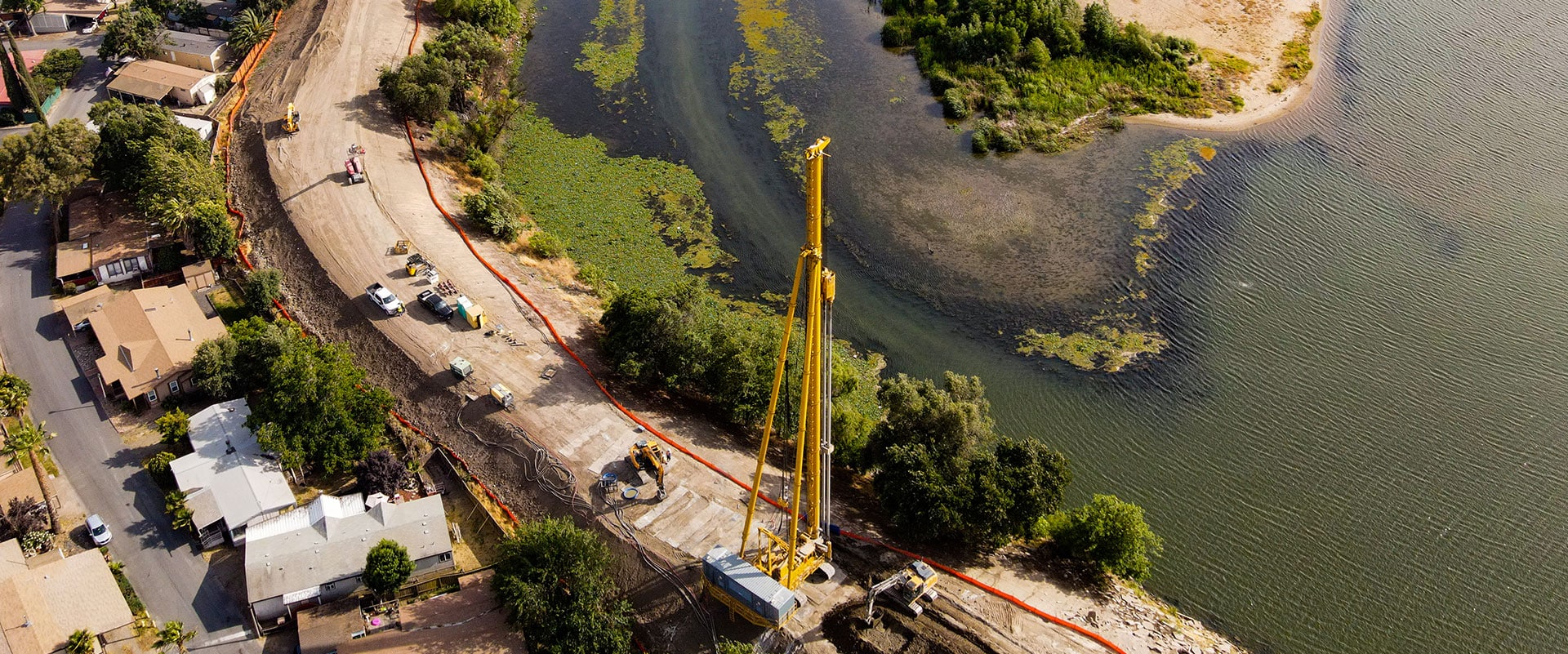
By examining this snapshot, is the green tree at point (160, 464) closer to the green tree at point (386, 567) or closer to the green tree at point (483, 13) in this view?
the green tree at point (386, 567)

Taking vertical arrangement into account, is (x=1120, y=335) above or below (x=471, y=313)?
below

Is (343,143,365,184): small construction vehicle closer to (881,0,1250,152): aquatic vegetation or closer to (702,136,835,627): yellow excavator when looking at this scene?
(702,136,835,627): yellow excavator

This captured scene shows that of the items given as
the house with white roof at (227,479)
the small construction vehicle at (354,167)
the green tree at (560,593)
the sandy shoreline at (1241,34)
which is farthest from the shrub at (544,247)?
the sandy shoreline at (1241,34)

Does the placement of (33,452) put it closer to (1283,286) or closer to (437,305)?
(437,305)

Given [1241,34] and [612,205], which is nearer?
[612,205]

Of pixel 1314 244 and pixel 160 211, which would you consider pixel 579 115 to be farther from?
pixel 1314 244

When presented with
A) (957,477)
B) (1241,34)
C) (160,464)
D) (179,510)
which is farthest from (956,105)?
(179,510)
